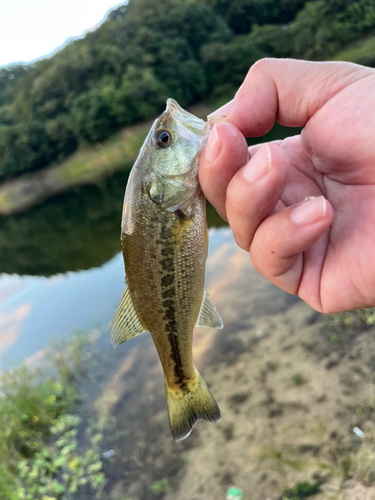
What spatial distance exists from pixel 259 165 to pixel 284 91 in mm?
794

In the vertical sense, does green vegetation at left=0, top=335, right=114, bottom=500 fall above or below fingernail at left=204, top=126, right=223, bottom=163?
below

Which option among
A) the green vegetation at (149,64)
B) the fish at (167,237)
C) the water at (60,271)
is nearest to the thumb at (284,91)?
the fish at (167,237)

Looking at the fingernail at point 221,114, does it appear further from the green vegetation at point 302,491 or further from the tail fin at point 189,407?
the green vegetation at point 302,491

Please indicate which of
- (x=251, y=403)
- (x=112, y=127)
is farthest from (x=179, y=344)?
(x=112, y=127)

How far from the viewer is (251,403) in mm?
5000

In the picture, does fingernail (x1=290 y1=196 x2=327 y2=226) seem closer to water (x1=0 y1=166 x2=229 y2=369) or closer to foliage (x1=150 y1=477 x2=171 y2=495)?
foliage (x1=150 y1=477 x2=171 y2=495)

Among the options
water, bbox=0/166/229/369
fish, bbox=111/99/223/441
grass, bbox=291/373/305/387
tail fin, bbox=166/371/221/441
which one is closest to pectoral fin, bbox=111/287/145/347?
fish, bbox=111/99/223/441

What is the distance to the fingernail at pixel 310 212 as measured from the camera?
167 cm

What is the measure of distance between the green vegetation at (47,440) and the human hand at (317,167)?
196 inches

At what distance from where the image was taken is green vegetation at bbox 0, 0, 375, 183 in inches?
1618

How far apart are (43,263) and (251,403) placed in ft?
60.2

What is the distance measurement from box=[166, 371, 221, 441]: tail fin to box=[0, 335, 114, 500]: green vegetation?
3.39 meters

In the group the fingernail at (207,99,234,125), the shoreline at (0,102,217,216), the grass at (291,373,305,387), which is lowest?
the shoreline at (0,102,217,216)

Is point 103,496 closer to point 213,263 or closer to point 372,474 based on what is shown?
point 372,474
